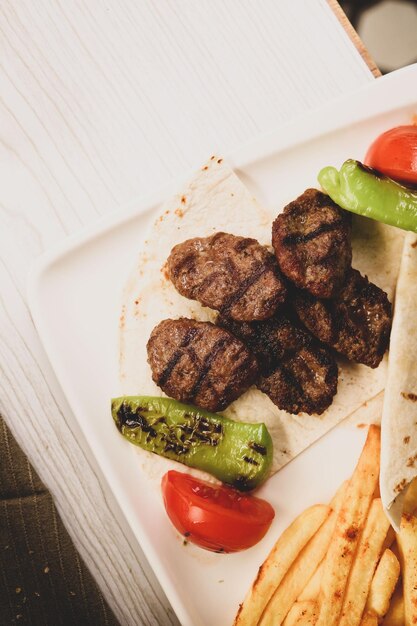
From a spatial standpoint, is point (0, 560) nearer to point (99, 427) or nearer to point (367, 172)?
point (99, 427)

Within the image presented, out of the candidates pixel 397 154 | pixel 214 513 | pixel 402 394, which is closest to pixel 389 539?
pixel 402 394

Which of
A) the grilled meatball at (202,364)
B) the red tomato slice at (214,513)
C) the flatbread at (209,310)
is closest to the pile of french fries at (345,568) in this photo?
the red tomato slice at (214,513)

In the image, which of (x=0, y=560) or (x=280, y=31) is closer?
(x=0, y=560)

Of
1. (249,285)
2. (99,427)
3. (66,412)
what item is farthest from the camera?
(66,412)

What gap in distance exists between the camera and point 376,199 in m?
2.75

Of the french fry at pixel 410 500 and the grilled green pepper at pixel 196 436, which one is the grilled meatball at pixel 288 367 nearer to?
the grilled green pepper at pixel 196 436

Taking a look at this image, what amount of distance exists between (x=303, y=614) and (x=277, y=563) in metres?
0.25

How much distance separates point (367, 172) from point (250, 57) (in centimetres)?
104

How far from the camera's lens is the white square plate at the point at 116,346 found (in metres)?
2.93

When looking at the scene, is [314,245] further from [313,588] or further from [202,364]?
[313,588]

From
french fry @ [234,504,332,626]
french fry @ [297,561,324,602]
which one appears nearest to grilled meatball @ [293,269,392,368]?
french fry @ [234,504,332,626]

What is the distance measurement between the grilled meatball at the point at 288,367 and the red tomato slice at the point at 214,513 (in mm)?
549

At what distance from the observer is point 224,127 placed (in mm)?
3205

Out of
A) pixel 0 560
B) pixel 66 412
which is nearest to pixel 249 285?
pixel 66 412
